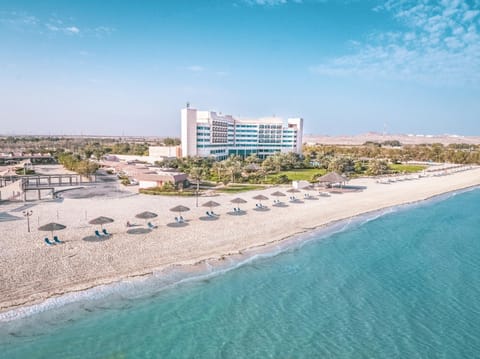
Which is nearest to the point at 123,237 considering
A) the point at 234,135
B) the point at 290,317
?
the point at 290,317

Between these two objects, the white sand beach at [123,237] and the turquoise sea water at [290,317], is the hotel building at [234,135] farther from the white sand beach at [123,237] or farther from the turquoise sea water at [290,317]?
the turquoise sea water at [290,317]

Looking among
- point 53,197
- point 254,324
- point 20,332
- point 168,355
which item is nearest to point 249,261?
point 254,324

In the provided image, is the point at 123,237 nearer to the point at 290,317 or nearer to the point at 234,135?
the point at 290,317

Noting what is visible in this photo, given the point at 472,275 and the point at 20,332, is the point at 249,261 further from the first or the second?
the point at 472,275

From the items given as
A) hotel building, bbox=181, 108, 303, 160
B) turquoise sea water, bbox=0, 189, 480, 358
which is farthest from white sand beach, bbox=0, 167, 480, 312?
hotel building, bbox=181, 108, 303, 160

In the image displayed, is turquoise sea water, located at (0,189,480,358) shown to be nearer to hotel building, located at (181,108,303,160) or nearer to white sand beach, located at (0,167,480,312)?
white sand beach, located at (0,167,480,312)
